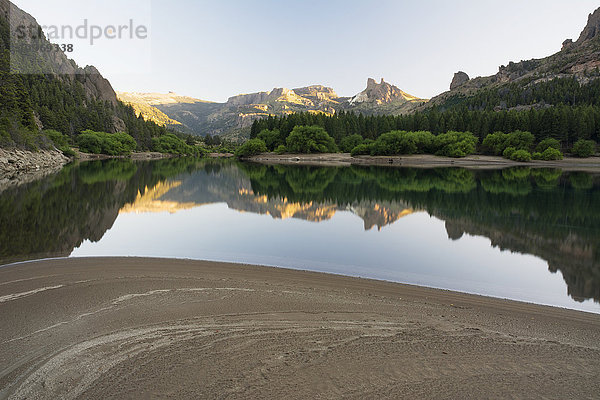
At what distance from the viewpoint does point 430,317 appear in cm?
710

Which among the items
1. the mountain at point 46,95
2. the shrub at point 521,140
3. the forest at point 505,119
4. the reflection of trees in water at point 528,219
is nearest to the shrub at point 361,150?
the forest at point 505,119

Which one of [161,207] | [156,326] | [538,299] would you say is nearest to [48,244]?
[156,326]

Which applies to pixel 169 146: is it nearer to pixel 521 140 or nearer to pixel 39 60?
pixel 39 60

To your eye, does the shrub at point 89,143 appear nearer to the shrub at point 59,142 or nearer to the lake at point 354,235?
the shrub at point 59,142

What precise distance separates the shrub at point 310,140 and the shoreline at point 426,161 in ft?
8.68

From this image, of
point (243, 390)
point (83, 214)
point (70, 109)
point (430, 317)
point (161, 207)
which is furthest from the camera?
point (70, 109)

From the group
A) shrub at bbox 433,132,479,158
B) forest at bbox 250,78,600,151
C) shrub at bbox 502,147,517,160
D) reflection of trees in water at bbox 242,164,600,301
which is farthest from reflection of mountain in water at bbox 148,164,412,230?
forest at bbox 250,78,600,151

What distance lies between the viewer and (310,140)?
11812 cm

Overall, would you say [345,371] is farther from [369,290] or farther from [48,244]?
[48,244]

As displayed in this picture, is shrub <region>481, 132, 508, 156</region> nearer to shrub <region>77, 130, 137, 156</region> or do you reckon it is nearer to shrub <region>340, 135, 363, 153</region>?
shrub <region>340, 135, 363, 153</region>

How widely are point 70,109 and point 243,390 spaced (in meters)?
151

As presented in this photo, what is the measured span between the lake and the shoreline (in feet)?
245

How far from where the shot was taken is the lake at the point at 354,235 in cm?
1115

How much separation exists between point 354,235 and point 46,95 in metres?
141
